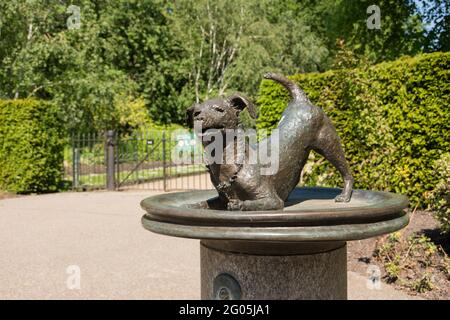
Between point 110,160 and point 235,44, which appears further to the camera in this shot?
point 235,44

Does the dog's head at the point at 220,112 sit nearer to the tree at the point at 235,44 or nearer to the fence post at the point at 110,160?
the fence post at the point at 110,160

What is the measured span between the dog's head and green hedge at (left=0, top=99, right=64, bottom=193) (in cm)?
1197

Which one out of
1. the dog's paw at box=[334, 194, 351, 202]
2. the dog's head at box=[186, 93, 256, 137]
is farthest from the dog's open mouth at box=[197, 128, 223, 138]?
the dog's paw at box=[334, 194, 351, 202]

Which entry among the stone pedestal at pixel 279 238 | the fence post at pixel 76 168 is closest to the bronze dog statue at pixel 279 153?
the stone pedestal at pixel 279 238

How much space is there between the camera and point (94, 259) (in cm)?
695

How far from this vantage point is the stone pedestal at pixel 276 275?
290 cm

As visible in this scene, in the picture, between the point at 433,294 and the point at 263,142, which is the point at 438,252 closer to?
the point at 433,294

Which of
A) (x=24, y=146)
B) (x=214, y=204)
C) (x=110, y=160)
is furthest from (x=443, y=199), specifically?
(x=24, y=146)

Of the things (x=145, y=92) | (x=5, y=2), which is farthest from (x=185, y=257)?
(x=145, y=92)

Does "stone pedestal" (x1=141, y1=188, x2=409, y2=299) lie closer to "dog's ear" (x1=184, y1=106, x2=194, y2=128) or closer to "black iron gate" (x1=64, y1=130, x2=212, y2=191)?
"dog's ear" (x1=184, y1=106, x2=194, y2=128)

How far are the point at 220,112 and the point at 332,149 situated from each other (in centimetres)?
93

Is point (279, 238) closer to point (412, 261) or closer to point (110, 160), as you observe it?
point (412, 261)

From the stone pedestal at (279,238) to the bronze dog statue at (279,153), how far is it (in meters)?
0.20

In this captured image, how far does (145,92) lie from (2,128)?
13.8 meters
